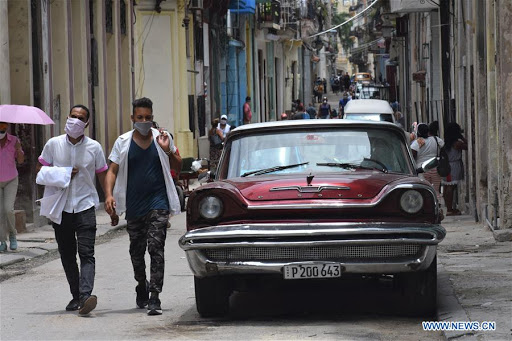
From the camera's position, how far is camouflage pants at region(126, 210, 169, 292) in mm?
9609

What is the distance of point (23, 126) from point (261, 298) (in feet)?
30.9

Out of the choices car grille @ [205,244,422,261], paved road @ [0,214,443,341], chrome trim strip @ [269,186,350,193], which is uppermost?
chrome trim strip @ [269,186,350,193]

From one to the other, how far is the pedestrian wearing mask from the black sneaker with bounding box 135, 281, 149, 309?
23cm

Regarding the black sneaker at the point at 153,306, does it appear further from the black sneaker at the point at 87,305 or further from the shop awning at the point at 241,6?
the shop awning at the point at 241,6

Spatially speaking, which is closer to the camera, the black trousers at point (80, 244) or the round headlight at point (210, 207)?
the round headlight at point (210, 207)

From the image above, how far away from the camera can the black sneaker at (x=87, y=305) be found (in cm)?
957

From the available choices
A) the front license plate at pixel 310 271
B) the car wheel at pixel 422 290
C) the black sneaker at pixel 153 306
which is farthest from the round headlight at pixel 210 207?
the car wheel at pixel 422 290

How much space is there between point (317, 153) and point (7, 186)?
258 inches

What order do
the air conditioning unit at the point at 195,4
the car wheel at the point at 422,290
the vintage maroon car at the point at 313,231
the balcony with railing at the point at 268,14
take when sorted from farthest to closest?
the balcony with railing at the point at 268,14 < the air conditioning unit at the point at 195,4 < the car wheel at the point at 422,290 < the vintage maroon car at the point at 313,231

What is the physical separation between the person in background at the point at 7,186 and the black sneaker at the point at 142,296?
5426mm

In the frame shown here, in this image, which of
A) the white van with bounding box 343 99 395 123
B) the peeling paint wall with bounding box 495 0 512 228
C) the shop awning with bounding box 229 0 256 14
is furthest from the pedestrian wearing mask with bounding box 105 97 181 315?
the shop awning with bounding box 229 0 256 14

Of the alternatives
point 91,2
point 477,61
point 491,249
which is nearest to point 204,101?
point 91,2

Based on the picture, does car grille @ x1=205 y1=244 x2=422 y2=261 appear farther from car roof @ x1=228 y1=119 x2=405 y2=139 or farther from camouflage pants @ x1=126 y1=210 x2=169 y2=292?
car roof @ x1=228 y1=119 x2=405 y2=139

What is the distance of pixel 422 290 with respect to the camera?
29.3ft
